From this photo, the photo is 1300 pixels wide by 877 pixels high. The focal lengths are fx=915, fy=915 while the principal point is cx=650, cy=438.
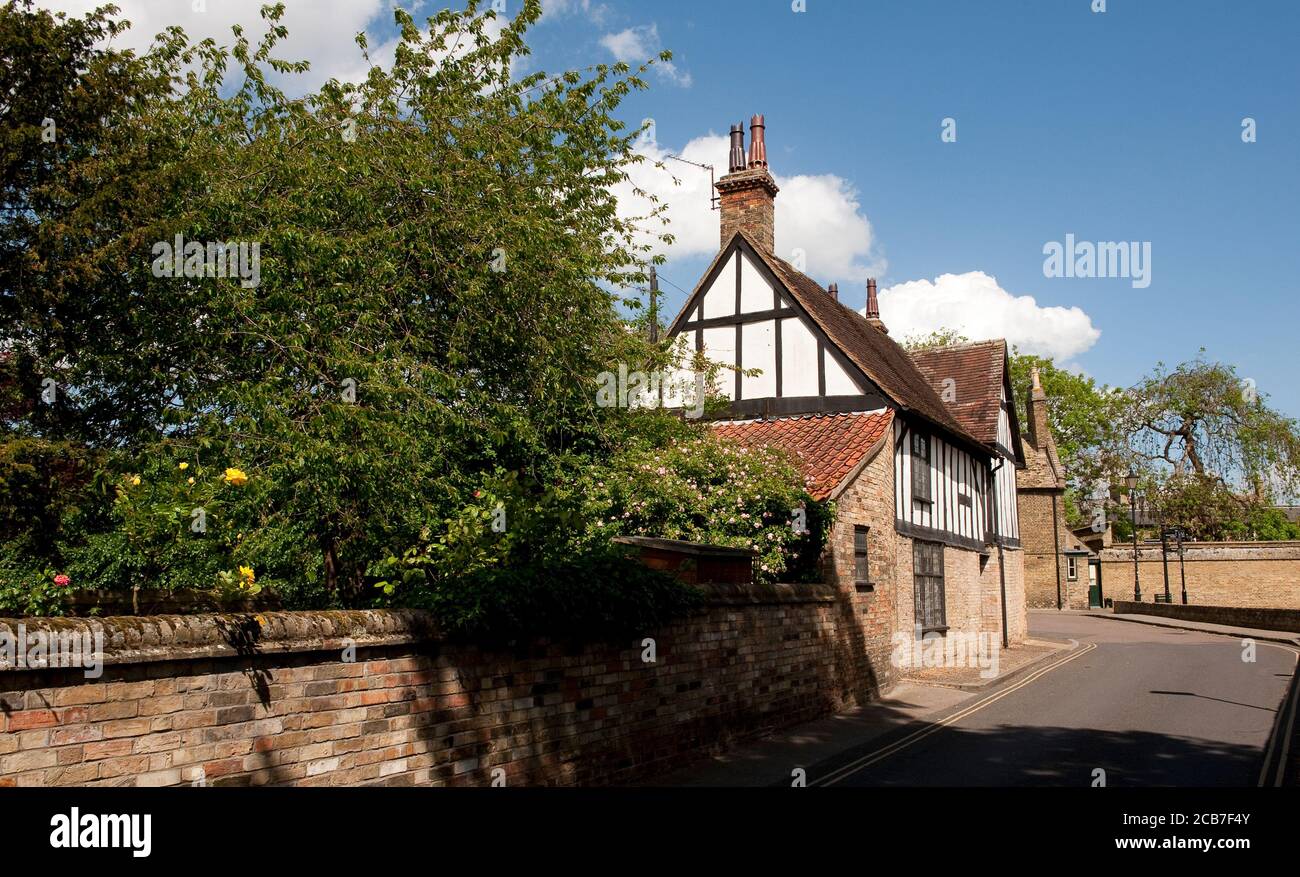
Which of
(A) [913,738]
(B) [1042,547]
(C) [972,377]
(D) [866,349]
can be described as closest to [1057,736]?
(A) [913,738]

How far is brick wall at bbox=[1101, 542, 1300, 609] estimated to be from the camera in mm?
48938

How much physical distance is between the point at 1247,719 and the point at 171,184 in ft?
50.5

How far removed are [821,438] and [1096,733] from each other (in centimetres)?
693

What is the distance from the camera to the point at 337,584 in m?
10.6

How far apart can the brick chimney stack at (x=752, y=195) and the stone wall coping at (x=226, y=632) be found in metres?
15.1

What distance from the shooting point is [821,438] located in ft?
54.9

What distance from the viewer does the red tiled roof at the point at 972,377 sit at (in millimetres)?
23719

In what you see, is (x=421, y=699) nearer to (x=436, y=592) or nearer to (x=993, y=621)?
(x=436, y=592)

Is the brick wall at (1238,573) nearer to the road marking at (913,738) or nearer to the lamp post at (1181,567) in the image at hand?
the lamp post at (1181,567)

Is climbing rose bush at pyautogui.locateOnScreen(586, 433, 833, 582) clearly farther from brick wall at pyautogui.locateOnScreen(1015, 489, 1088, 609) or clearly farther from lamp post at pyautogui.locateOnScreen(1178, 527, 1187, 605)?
brick wall at pyautogui.locateOnScreen(1015, 489, 1088, 609)

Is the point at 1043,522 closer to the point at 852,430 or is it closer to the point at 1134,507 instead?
the point at 1134,507

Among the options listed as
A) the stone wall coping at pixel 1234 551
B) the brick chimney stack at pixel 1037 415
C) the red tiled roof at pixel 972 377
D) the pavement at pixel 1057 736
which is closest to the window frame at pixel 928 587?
the pavement at pixel 1057 736
